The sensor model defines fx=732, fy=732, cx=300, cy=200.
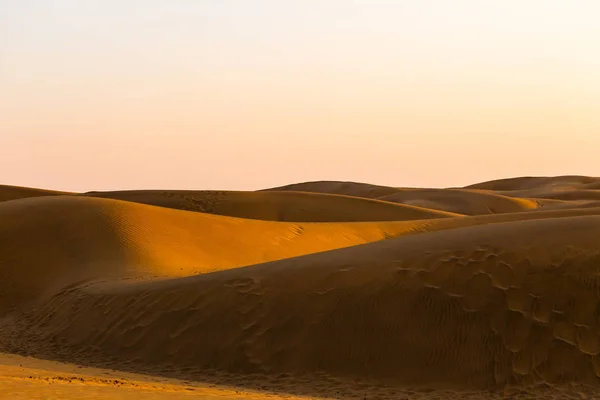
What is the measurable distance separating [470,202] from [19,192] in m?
26.6

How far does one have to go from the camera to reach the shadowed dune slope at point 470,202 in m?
44.7

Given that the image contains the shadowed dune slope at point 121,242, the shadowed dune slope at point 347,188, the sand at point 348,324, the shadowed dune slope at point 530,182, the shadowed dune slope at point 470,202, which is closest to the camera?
Result: the sand at point 348,324

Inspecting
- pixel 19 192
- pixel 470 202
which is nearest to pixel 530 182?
pixel 470 202

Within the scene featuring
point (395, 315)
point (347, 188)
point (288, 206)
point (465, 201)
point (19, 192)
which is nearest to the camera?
point (395, 315)

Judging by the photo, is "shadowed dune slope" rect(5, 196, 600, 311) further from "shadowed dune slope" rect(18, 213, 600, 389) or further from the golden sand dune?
the golden sand dune

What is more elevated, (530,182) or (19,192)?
(530,182)

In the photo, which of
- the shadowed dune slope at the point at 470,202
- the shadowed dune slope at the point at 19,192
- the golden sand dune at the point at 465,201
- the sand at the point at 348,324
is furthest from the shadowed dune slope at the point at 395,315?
the shadowed dune slope at the point at 470,202

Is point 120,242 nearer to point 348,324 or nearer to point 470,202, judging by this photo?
point 348,324

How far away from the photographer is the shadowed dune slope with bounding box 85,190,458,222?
3384cm

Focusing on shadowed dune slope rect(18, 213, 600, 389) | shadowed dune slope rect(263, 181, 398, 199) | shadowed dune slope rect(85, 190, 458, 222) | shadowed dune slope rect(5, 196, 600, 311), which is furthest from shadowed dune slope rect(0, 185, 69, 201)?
shadowed dune slope rect(18, 213, 600, 389)

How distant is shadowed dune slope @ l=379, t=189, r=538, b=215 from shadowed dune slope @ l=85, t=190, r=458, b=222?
10501 millimetres

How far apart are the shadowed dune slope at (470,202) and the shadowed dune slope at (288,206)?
10.5 meters

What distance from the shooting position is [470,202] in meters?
46.1

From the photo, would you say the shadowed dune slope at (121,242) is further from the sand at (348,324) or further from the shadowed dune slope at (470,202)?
the shadowed dune slope at (470,202)
